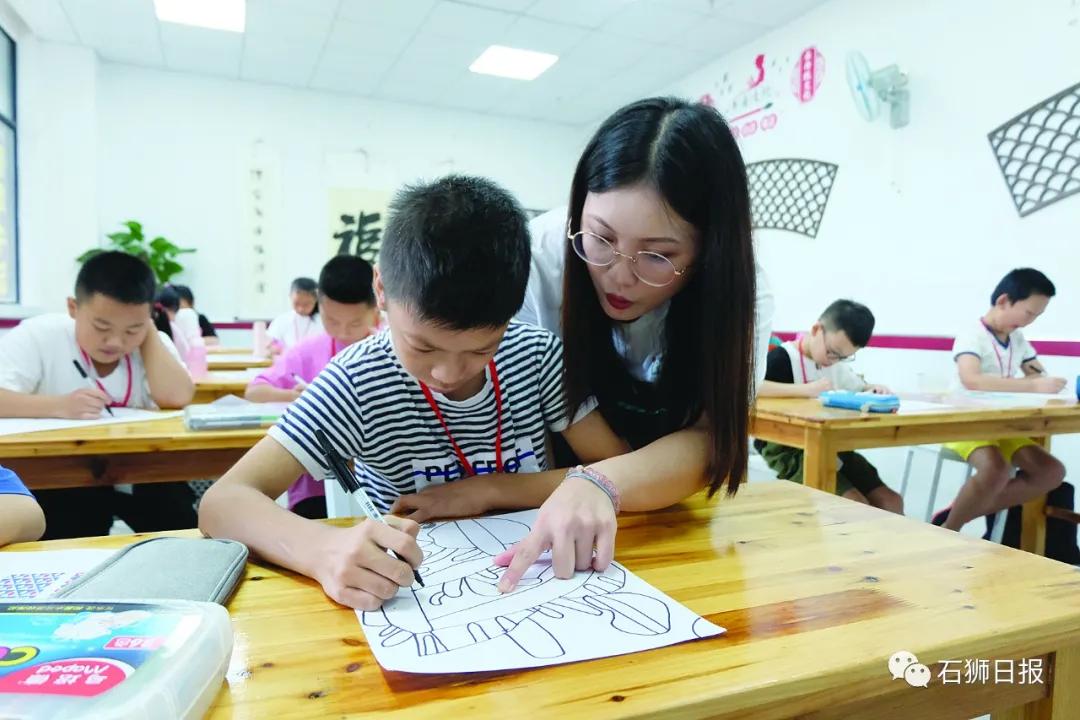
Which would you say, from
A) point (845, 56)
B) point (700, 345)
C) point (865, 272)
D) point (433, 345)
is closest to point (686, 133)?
point (700, 345)

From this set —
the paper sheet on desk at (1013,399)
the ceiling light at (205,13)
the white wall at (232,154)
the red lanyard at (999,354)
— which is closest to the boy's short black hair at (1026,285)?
the red lanyard at (999,354)

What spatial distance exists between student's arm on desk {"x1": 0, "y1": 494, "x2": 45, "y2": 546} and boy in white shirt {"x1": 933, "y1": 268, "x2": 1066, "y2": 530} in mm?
2840

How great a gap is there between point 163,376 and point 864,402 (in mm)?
2120

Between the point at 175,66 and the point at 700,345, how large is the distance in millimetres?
5671

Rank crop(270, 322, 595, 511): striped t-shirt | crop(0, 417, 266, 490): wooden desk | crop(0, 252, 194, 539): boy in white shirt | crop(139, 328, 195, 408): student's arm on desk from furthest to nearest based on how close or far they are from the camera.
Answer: crop(139, 328, 195, 408): student's arm on desk
crop(0, 252, 194, 539): boy in white shirt
crop(0, 417, 266, 490): wooden desk
crop(270, 322, 595, 511): striped t-shirt

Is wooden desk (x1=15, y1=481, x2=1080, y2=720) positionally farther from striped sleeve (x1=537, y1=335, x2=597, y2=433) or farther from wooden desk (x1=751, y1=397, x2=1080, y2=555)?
wooden desk (x1=751, y1=397, x2=1080, y2=555)

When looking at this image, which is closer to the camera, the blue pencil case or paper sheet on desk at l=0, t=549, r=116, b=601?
paper sheet on desk at l=0, t=549, r=116, b=601

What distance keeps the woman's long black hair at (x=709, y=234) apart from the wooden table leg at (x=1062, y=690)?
0.40 m

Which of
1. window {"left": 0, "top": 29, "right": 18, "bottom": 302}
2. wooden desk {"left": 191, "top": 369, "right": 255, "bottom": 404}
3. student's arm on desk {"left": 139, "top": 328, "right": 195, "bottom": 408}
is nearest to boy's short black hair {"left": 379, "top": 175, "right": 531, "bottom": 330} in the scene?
student's arm on desk {"left": 139, "top": 328, "right": 195, "bottom": 408}

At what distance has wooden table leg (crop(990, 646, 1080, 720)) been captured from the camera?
58cm

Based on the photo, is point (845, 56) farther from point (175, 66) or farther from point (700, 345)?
point (175, 66)

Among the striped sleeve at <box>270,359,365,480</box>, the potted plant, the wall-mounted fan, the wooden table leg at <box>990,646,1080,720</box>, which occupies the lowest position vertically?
the wooden table leg at <box>990,646,1080,720</box>

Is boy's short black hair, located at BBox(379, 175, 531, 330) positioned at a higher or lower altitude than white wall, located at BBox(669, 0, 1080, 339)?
lower

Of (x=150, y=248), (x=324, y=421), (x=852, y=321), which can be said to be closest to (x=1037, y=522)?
(x=852, y=321)
